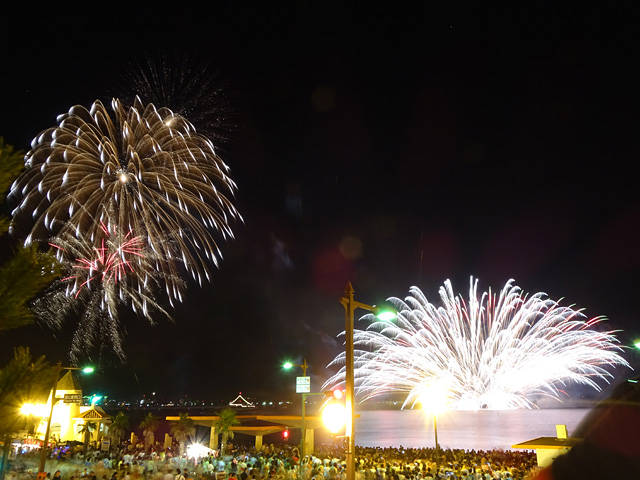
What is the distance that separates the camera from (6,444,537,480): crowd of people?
20.2 m

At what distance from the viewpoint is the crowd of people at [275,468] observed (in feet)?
66.3

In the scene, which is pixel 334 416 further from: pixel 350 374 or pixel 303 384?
pixel 303 384

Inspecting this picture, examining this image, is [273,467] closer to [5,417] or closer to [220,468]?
[220,468]

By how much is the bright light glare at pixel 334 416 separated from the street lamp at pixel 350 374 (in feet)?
1.61

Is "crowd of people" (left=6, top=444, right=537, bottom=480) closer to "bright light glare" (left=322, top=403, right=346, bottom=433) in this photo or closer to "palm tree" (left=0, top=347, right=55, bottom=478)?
"bright light glare" (left=322, top=403, right=346, bottom=433)

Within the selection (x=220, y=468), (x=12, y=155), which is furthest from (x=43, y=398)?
(x=220, y=468)

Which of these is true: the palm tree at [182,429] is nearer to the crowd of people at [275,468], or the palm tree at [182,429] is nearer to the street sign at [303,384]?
the crowd of people at [275,468]

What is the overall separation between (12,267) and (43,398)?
4.39 feet

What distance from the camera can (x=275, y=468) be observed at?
23.3m

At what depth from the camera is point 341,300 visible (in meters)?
12.0

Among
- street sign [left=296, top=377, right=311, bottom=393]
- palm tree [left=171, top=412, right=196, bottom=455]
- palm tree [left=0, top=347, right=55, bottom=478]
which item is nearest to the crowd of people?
street sign [left=296, top=377, right=311, bottom=393]

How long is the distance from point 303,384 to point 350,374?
884 centimetres

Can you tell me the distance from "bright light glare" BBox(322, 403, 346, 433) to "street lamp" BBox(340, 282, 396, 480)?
0.49 m

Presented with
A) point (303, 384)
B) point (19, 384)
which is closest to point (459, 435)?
point (303, 384)
